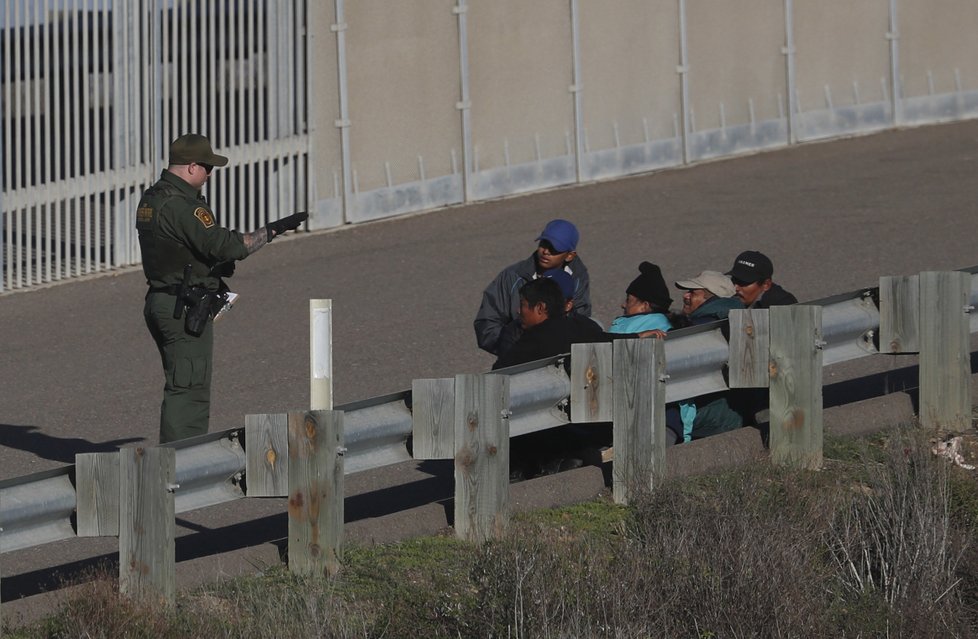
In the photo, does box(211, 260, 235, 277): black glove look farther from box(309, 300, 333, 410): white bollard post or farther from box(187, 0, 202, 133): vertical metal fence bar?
box(187, 0, 202, 133): vertical metal fence bar

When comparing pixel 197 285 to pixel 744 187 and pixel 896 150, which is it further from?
pixel 896 150

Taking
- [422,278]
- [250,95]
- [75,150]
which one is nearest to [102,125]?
[75,150]

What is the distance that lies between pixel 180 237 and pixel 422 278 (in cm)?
560

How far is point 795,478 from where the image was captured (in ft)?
26.4

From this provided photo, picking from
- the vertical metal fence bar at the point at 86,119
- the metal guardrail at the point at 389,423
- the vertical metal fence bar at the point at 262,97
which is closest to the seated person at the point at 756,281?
the metal guardrail at the point at 389,423

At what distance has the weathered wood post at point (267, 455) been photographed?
270 inches

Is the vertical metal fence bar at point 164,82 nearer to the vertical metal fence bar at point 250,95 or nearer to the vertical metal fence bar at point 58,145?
the vertical metal fence bar at point 250,95

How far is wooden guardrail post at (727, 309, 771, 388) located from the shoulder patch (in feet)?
8.00

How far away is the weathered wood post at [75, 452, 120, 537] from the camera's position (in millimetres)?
6473

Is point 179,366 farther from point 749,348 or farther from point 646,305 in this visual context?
point 749,348

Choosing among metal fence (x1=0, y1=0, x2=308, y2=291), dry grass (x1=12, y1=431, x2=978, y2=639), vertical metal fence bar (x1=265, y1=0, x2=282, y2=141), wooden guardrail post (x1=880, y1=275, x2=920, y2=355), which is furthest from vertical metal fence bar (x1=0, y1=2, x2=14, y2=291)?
wooden guardrail post (x1=880, y1=275, x2=920, y2=355)

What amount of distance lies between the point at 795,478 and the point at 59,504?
3.33 m

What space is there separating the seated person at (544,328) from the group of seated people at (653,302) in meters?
0.15

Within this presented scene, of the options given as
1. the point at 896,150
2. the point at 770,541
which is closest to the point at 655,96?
the point at 896,150
